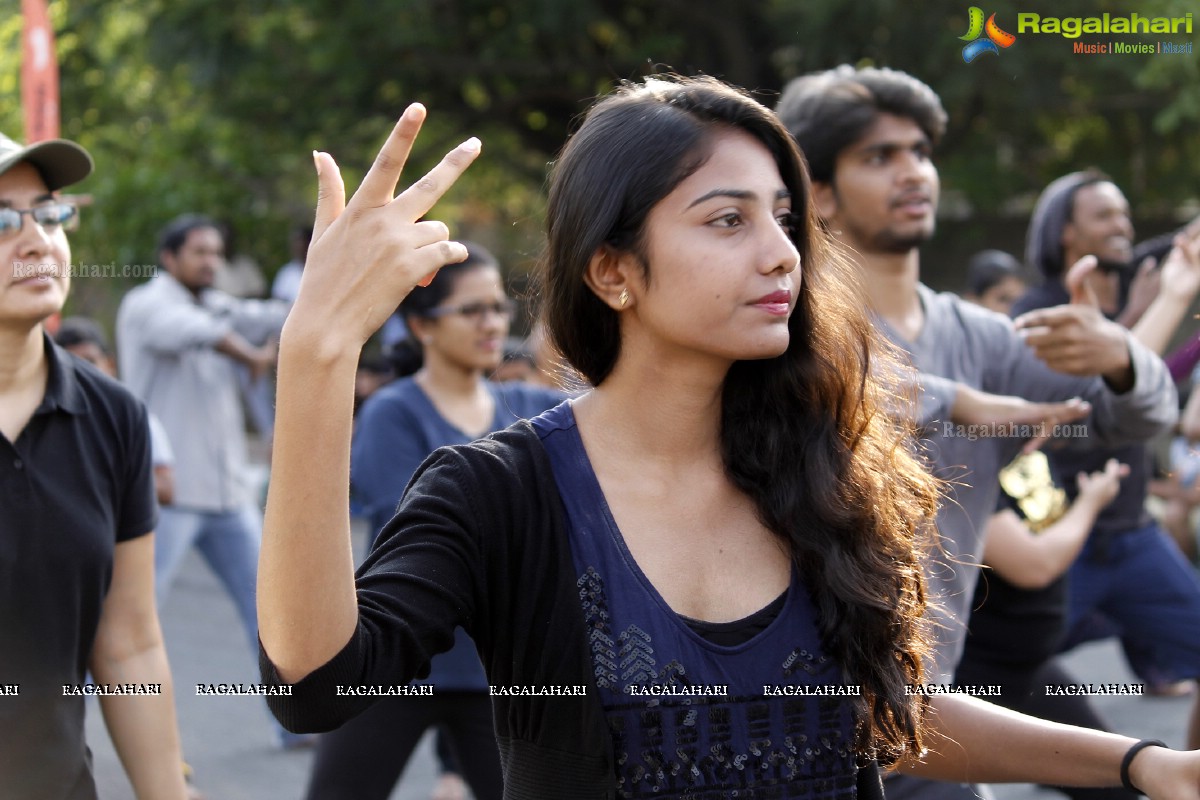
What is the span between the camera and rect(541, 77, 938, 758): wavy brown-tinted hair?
2285 mm

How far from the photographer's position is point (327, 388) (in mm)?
1743

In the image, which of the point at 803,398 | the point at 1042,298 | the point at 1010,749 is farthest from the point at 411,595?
the point at 1042,298

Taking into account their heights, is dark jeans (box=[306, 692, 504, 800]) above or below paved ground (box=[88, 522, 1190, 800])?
above

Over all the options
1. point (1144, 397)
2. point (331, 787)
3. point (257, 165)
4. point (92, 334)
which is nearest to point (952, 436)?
point (1144, 397)

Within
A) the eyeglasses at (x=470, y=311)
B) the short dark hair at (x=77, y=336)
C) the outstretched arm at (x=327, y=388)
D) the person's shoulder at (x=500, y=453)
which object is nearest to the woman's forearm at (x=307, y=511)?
the outstretched arm at (x=327, y=388)

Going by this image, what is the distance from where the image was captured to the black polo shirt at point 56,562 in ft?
9.11

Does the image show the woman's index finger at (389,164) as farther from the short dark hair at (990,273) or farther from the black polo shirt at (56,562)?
the short dark hair at (990,273)

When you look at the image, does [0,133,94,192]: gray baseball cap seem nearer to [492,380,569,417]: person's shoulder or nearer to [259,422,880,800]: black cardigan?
[259,422,880,800]: black cardigan

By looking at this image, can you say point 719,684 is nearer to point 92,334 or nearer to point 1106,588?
point 1106,588

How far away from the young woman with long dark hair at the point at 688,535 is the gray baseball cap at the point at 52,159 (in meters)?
1.24

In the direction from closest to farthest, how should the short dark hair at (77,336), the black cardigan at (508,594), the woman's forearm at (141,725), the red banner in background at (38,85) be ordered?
the black cardigan at (508,594) < the woman's forearm at (141,725) < the short dark hair at (77,336) < the red banner in background at (38,85)

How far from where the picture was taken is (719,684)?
2.14 m

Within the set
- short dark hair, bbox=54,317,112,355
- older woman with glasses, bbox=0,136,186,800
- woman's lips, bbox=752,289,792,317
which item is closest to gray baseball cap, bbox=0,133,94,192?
older woman with glasses, bbox=0,136,186,800

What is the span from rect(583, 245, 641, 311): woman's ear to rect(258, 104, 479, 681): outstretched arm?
592 millimetres
